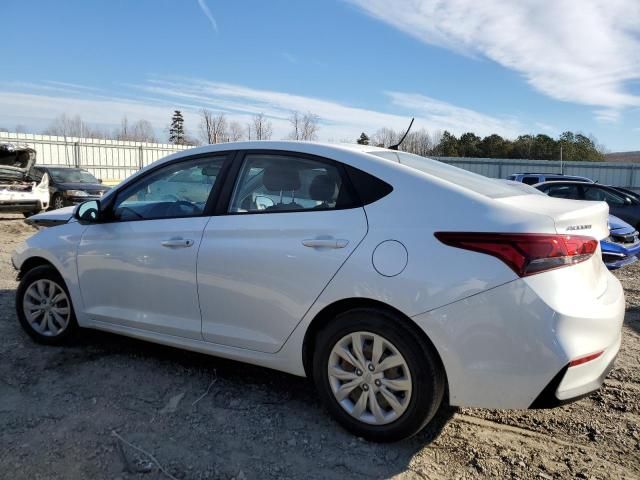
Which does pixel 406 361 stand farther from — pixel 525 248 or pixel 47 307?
pixel 47 307

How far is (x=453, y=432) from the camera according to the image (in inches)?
123

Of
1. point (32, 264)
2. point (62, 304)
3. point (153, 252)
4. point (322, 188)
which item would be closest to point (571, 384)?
point (322, 188)

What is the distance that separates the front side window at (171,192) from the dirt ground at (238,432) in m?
1.21

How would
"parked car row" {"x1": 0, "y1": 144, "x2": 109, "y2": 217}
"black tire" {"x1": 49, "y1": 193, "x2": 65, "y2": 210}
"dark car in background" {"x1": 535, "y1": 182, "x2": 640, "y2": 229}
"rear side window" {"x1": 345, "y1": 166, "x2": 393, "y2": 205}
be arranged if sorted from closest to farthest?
1. "rear side window" {"x1": 345, "y1": 166, "x2": 393, "y2": 205}
2. "dark car in background" {"x1": 535, "y1": 182, "x2": 640, "y2": 229}
3. "parked car row" {"x1": 0, "y1": 144, "x2": 109, "y2": 217}
4. "black tire" {"x1": 49, "y1": 193, "x2": 65, "y2": 210}

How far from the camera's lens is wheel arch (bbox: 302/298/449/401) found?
271 cm

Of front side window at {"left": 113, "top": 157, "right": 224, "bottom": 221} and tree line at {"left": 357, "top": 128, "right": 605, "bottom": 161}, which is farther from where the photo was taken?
tree line at {"left": 357, "top": 128, "right": 605, "bottom": 161}

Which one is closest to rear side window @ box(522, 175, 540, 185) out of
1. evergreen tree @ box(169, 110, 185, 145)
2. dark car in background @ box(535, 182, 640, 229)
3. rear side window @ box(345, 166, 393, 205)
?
dark car in background @ box(535, 182, 640, 229)

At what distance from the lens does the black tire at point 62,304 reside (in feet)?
14.1

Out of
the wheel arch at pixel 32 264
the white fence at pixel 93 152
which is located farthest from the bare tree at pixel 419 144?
the wheel arch at pixel 32 264

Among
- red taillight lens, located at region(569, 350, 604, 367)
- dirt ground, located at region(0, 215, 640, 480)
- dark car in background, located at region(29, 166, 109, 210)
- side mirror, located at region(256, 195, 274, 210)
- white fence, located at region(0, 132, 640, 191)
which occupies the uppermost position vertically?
white fence, located at region(0, 132, 640, 191)

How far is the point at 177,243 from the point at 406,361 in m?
1.72

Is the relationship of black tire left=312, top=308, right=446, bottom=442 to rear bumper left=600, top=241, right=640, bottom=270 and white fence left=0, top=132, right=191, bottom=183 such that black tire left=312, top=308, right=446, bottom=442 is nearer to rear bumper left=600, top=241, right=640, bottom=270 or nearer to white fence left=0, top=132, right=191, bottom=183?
rear bumper left=600, top=241, right=640, bottom=270

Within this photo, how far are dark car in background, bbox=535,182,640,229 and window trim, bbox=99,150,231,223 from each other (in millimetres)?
8358

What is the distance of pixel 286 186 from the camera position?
332cm
